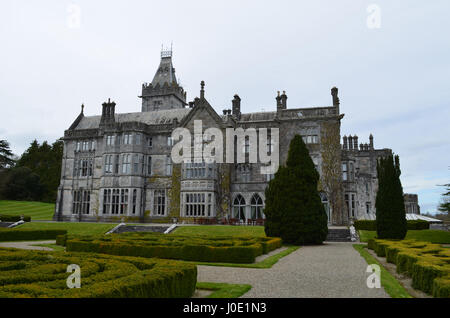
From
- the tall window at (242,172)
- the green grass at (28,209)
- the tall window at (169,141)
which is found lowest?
the green grass at (28,209)

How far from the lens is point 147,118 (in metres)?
44.3

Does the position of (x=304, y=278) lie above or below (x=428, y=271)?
below

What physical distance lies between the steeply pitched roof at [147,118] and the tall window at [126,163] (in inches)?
242

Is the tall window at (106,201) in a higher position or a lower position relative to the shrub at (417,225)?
higher

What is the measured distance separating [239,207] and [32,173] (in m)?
47.0

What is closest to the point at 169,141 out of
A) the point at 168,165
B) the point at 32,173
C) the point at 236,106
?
the point at 168,165

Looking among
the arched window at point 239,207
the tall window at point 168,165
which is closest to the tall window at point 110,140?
the tall window at point 168,165

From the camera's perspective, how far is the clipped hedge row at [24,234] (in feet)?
81.4

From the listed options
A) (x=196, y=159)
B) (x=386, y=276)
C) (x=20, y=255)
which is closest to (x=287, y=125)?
(x=196, y=159)

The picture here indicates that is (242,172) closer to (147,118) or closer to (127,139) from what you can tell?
(127,139)

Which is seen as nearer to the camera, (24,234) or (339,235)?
(24,234)

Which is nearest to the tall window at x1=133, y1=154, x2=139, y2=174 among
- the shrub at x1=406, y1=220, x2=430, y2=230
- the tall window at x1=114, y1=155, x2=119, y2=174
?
the tall window at x1=114, y1=155, x2=119, y2=174

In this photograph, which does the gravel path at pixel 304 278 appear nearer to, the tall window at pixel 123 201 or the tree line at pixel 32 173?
the tall window at pixel 123 201
